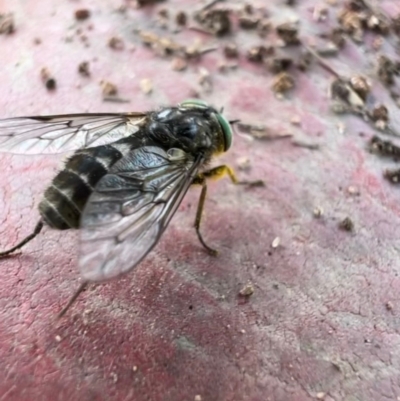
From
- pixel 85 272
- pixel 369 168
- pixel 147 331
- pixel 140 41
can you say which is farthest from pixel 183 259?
pixel 140 41

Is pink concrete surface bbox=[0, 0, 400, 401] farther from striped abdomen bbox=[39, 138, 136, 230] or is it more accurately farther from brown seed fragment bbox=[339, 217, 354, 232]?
striped abdomen bbox=[39, 138, 136, 230]

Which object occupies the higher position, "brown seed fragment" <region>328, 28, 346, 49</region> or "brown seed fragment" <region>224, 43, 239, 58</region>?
"brown seed fragment" <region>328, 28, 346, 49</region>

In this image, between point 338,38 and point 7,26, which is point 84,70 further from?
point 338,38

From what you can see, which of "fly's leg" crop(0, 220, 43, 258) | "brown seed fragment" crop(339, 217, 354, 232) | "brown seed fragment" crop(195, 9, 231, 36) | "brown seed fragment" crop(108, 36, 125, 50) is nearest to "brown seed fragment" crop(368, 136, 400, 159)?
"brown seed fragment" crop(339, 217, 354, 232)

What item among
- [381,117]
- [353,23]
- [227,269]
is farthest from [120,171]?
[353,23]

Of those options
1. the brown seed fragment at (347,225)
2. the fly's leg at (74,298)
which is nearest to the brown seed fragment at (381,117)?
the brown seed fragment at (347,225)

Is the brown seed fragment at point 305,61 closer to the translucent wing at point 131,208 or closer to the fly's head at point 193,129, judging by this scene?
the fly's head at point 193,129
